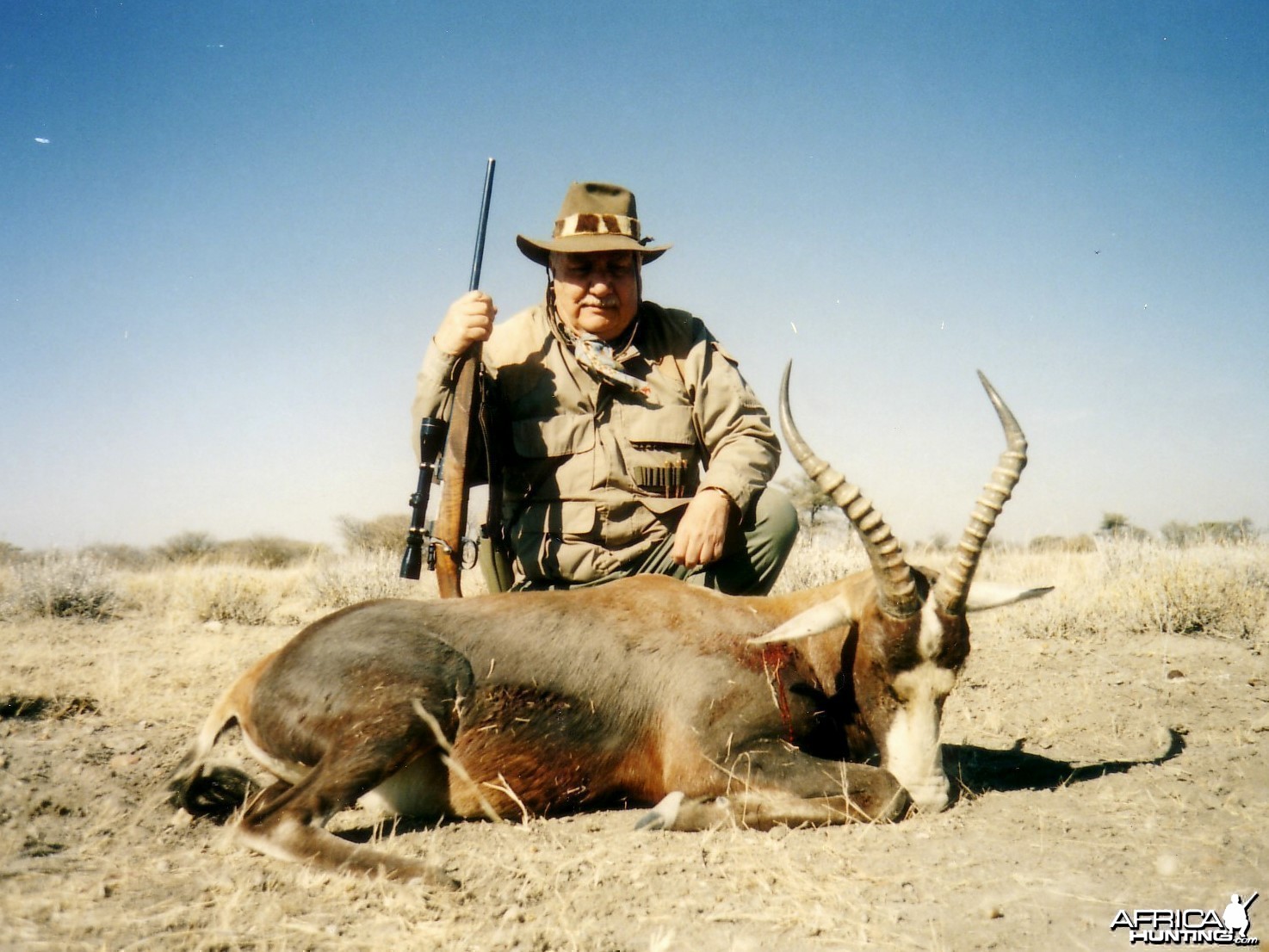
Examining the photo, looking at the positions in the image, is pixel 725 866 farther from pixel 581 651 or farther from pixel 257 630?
pixel 257 630

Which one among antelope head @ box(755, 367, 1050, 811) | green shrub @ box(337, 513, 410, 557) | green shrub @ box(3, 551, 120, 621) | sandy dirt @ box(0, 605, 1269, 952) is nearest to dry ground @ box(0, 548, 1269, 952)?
sandy dirt @ box(0, 605, 1269, 952)

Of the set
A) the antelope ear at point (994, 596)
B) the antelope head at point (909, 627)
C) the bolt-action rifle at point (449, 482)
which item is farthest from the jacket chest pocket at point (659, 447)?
the antelope ear at point (994, 596)

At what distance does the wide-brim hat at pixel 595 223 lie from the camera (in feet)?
18.4

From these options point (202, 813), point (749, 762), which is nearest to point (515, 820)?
point (749, 762)

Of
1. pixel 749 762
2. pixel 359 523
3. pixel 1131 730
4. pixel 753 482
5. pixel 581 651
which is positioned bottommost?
pixel 359 523

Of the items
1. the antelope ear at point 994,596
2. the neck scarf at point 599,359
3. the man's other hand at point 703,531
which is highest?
the neck scarf at point 599,359

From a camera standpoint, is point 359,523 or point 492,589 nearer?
point 492,589

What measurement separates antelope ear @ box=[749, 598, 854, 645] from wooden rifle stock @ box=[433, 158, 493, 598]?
2.01 meters

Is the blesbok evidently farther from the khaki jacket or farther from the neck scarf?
the neck scarf

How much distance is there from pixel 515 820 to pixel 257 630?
7.01 m

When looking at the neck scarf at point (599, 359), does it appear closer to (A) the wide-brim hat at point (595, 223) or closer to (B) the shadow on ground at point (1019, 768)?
(A) the wide-brim hat at point (595, 223)

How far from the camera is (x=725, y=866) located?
2930mm

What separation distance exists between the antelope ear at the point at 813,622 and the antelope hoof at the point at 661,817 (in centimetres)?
74

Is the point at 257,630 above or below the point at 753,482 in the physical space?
below
